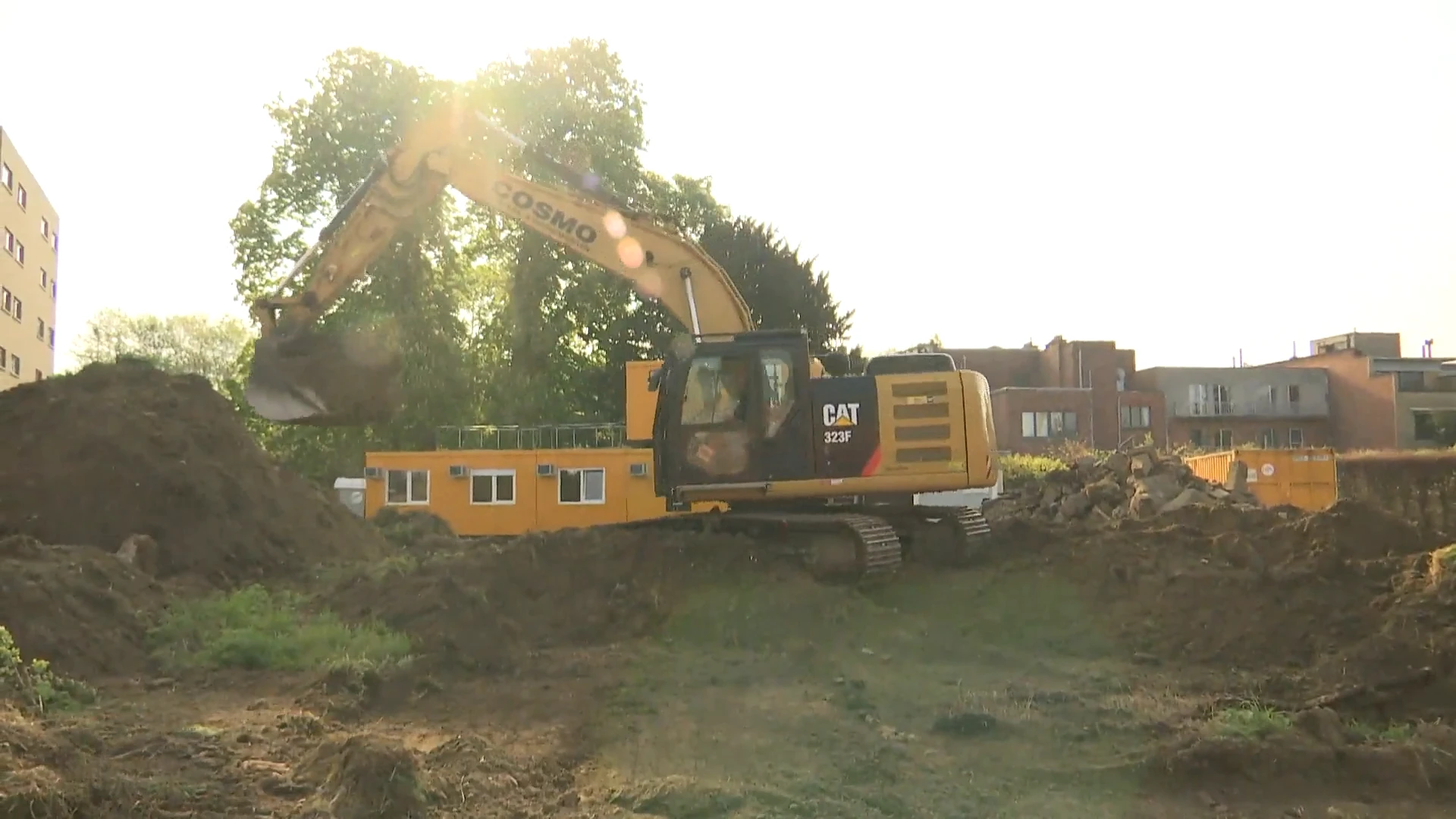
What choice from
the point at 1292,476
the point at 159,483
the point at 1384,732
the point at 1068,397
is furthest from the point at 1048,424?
the point at 1384,732

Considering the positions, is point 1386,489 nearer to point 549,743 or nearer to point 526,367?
point 526,367

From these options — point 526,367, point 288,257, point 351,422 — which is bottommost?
point 351,422

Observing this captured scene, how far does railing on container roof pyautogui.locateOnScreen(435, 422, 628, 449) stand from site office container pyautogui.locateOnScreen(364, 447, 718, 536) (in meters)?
1.88

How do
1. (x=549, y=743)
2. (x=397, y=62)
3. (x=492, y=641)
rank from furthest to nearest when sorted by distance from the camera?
1. (x=397, y=62)
2. (x=492, y=641)
3. (x=549, y=743)

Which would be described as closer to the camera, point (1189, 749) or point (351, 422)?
point (1189, 749)

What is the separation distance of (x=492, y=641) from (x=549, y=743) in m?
2.75

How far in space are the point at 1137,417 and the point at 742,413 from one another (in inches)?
1953

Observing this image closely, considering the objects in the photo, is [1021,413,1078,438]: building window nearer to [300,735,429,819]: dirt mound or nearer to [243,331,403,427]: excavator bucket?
[243,331,403,427]: excavator bucket

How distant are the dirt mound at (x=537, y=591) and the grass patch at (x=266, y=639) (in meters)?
0.28

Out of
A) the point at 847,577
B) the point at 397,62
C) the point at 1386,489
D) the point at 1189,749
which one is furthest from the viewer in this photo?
the point at 397,62

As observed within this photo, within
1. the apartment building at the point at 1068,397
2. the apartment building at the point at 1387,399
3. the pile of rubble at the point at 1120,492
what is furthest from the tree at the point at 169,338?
the apartment building at the point at 1387,399

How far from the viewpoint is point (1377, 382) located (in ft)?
184

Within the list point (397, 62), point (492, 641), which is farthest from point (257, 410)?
point (397, 62)

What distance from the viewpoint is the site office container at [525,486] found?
21250 mm
